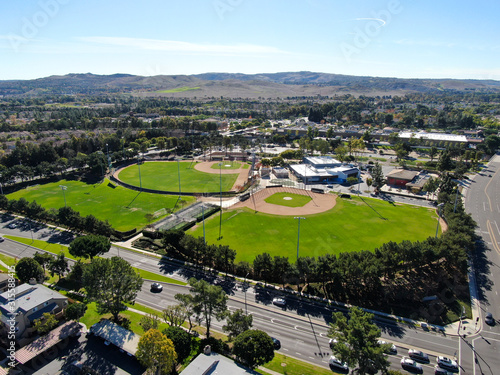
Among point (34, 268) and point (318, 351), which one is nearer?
point (318, 351)

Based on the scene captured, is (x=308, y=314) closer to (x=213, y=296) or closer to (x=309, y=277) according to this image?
(x=309, y=277)

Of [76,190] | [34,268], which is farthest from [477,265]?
[76,190]

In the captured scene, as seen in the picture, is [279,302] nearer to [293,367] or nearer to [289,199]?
[293,367]

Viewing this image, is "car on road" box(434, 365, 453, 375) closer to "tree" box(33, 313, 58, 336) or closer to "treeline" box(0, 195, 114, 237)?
"tree" box(33, 313, 58, 336)

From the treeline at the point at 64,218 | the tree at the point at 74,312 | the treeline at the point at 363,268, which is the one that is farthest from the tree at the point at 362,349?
the treeline at the point at 64,218

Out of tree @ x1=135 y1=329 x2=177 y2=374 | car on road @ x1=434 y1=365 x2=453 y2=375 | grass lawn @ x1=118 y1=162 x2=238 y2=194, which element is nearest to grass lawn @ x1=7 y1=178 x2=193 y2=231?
grass lawn @ x1=118 y1=162 x2=238 y2=194

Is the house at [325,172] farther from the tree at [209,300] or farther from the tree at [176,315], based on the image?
the tree at [176,315]
